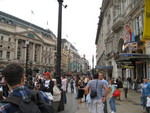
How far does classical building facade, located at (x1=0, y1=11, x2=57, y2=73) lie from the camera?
62.2 m

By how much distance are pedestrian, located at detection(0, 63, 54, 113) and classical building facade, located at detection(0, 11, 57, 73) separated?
53821mm

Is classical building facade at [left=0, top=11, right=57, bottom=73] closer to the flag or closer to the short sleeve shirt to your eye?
the short sleeve shirt

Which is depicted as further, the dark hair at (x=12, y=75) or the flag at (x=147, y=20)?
the flag at (x=147, y=20)

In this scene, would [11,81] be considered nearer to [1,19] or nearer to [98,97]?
[98,97]

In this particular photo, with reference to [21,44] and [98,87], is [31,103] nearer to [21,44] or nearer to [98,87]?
[98,87]

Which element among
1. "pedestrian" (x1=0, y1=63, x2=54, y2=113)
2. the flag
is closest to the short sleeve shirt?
the flag

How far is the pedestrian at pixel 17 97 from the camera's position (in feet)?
5.40

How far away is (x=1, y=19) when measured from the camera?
204 feet

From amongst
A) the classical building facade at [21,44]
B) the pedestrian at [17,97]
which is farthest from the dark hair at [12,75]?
the classical building facade at [21,44]

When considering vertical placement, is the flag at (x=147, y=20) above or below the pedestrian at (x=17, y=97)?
above

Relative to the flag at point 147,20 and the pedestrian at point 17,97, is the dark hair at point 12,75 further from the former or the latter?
the flag at point 147,20

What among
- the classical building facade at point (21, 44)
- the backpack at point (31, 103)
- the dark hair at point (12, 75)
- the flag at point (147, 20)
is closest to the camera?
the backpack at point (31, 103)

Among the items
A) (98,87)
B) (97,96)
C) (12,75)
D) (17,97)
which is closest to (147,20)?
(98,87)

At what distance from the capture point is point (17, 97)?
1.71 metres
